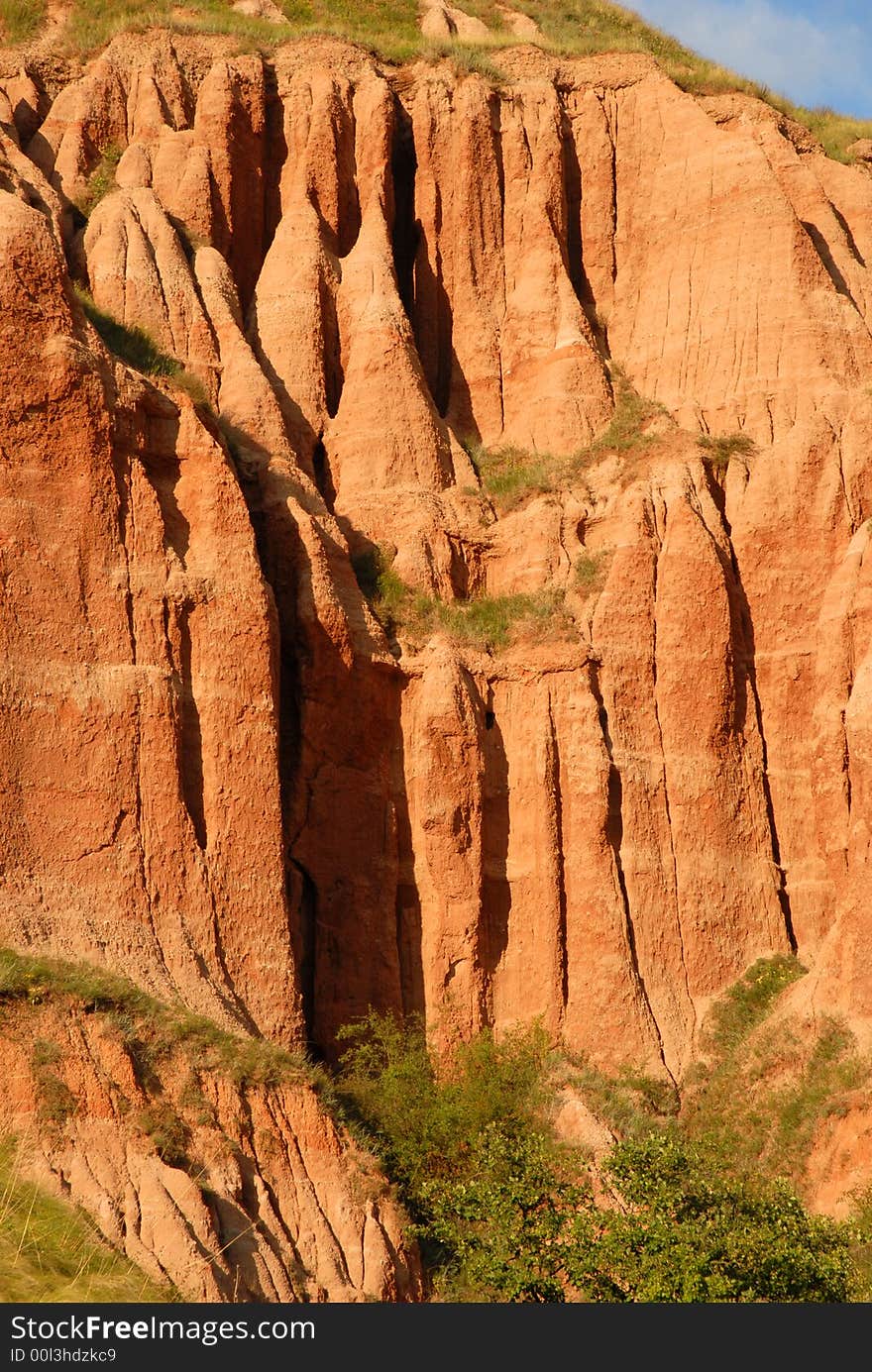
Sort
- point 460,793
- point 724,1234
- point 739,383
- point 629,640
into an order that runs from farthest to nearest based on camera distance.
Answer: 1. point 739,383
2. point 629,640
3. point 460,793
4. point 724,1234

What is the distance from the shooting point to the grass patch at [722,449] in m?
35.9

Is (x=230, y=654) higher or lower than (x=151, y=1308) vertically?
higher

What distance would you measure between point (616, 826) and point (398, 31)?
84.9 ft

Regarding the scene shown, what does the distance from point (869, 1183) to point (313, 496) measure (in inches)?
562

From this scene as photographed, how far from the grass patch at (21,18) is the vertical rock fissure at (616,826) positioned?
68.1 feet

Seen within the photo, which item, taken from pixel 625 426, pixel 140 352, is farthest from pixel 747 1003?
pixel 140 352

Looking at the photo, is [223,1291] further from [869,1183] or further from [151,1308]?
[869,1183]

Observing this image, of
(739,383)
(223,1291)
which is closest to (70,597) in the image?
(223,1291)

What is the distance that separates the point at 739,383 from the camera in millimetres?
37844

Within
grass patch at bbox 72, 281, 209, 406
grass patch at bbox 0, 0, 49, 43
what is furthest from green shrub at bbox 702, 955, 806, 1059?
grass patch at bbox 0, 0, 49, 43

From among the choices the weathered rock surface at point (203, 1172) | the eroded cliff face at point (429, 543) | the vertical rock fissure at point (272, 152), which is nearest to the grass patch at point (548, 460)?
the eroded cliff face at point (429, 543)

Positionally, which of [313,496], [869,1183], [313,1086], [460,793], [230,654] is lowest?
[869,1183]

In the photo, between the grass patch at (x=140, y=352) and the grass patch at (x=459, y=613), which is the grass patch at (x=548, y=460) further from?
the grass patch at (x=140, y=352)

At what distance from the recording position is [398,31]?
4944cm
